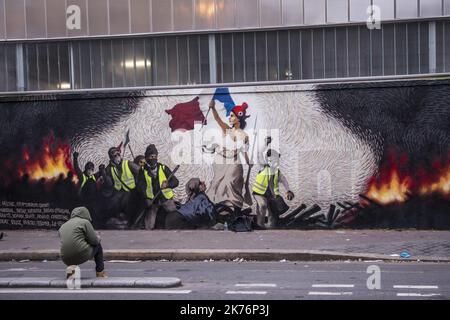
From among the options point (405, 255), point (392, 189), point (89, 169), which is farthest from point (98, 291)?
point (392, 189)

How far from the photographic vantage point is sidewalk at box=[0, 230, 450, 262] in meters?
12.6

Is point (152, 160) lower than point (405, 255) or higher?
higher

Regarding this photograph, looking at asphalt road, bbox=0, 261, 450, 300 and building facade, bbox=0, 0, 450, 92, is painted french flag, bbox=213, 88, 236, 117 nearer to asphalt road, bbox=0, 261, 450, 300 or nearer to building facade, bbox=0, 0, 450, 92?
building facade, bbox=0, 0, 450, 92

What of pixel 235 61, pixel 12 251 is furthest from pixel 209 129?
pixel 12 251

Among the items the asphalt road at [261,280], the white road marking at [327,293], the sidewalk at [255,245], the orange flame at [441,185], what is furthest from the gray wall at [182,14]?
the white road marking at [327,293]

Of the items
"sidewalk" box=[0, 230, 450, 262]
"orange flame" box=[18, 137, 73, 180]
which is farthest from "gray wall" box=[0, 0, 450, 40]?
"sidewalk" box=[0, 230, 450, 262]

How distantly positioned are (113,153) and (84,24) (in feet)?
11.4

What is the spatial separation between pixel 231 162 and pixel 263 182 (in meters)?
0.94

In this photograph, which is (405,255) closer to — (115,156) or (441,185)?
(441,185)

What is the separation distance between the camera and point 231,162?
52.7ft

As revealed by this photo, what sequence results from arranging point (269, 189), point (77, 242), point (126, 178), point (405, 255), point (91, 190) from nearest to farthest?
point (77, 242) → point (405, 255) → point (269, 189) → point (126, 178) → point (91, 190)

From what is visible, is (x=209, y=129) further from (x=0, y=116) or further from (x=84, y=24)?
(x=0, y=116)

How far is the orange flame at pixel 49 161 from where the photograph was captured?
1692 cm

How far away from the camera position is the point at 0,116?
56.7 feet
